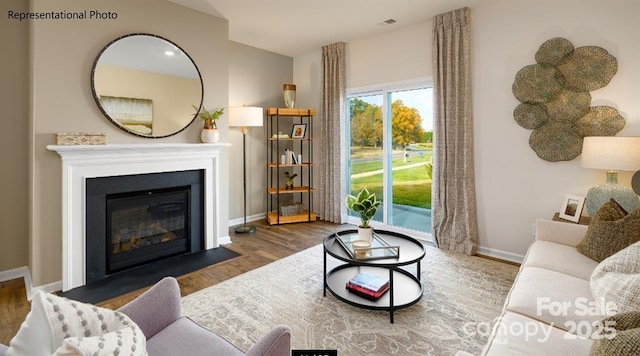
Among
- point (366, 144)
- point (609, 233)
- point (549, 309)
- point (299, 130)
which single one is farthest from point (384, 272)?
point (299, 130)

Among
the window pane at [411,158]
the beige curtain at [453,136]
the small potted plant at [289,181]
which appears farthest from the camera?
the small potted plant at [289,181]

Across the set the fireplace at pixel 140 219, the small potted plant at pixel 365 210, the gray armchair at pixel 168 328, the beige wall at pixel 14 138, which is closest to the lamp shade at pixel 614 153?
the small potted plant at pixel 365 210

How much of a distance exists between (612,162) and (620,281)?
4.73 ft

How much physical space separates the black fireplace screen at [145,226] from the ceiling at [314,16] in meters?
2.07

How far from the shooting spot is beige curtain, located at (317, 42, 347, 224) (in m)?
4.69

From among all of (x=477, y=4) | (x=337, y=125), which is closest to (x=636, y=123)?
(x=477, y=4)

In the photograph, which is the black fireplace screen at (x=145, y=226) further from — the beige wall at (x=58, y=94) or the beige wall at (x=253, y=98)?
the beige wall at (x=253, y=98)

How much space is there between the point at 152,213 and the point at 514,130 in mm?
3848

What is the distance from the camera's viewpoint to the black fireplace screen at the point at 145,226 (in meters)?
2.98

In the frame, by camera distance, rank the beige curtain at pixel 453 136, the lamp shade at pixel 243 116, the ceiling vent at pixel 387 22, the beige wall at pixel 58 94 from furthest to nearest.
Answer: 1. the lamp shade at pixel 243 116
2. the ceiling vent at pixel 387 22
3. the beige curtain at pixel 453 136
4. the beige wall at pixel 58 94

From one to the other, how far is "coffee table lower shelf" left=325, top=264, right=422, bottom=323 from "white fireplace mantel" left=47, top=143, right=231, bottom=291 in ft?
6.62

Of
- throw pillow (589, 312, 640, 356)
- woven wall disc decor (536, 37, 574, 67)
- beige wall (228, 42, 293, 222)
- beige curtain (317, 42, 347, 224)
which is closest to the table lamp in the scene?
woven wall disc decor (536, 37, 574, 67)

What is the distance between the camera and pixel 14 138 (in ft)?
9.34

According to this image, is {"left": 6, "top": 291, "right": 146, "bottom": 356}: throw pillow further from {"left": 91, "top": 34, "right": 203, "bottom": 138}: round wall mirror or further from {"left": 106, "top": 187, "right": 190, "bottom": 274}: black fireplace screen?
{"left": 91, "top": 34, "right": 203, "bottom": 138}: round wall mirror
